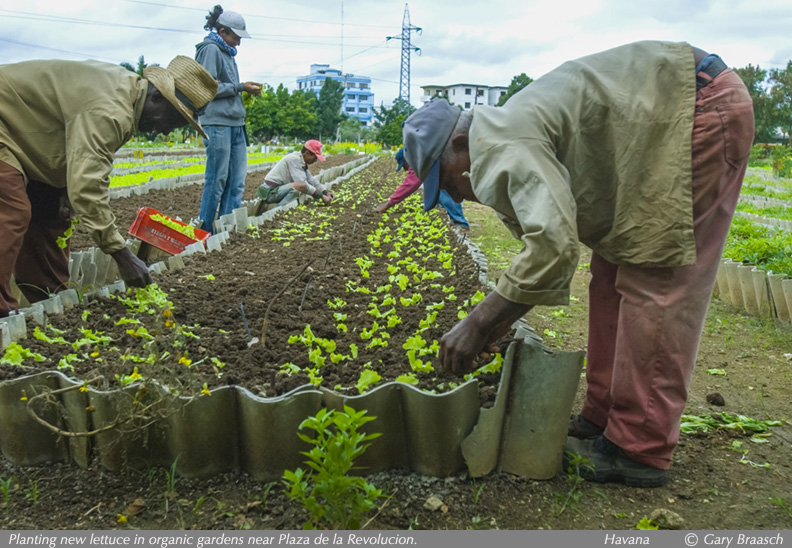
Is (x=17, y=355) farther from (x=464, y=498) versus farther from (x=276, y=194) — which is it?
(x=276, y=194)

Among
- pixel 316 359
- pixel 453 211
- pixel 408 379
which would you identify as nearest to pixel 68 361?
pixel 316 359

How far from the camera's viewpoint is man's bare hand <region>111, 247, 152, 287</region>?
3369 millimetres

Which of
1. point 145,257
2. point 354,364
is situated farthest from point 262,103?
point 354,364

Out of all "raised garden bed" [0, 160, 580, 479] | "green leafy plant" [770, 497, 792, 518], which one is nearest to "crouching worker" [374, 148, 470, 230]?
"raised garden bed" [0, 160, 580, 479]

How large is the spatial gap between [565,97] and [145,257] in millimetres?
4086

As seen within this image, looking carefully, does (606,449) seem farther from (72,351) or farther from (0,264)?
(0,264)

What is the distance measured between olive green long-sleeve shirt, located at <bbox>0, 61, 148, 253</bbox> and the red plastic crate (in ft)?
3.99

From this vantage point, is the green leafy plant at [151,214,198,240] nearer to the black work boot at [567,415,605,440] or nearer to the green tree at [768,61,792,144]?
the black work boot at [567,415,605,440]

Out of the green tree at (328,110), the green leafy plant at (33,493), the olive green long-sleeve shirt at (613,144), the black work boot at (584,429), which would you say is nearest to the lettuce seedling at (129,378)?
the green leafy plant at (33,493)

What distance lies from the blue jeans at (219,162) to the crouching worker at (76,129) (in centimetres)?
259

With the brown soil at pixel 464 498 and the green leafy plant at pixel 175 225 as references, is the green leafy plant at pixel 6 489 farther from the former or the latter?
the green leafy plant at pixel 175 225

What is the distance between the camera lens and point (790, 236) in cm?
613

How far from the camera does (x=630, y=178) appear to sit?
2188 millimetres

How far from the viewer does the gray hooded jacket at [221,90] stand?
20.2 ft
